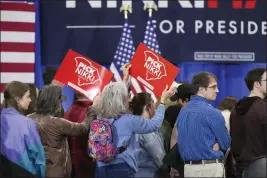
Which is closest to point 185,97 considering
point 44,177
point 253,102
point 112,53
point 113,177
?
point 253,102

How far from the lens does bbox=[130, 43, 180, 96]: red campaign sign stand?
15.8 ft

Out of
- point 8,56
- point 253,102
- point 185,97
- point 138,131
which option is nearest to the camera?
point 138,131

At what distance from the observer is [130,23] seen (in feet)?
29.9

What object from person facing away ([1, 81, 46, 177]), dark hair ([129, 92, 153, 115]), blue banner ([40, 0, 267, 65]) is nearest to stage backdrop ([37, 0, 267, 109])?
blue banner ([40, 0, 267, 65])

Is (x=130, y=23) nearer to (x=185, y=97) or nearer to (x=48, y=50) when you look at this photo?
(x=48, y=50)

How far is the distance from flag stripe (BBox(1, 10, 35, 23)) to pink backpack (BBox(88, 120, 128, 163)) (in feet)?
16.9

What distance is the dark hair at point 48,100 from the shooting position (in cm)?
428

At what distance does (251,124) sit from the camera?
14.3ft

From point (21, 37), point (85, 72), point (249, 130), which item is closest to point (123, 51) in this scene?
point (21, 37)

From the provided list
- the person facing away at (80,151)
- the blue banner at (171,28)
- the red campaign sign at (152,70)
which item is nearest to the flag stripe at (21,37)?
the blue banner at (171,28)

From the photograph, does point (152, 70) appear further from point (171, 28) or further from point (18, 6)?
point (18, 6)

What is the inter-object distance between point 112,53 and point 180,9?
1.27m

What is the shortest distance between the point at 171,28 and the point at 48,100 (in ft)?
16.8

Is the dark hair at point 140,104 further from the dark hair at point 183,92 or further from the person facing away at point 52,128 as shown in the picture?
the person facing away at point 52,128
